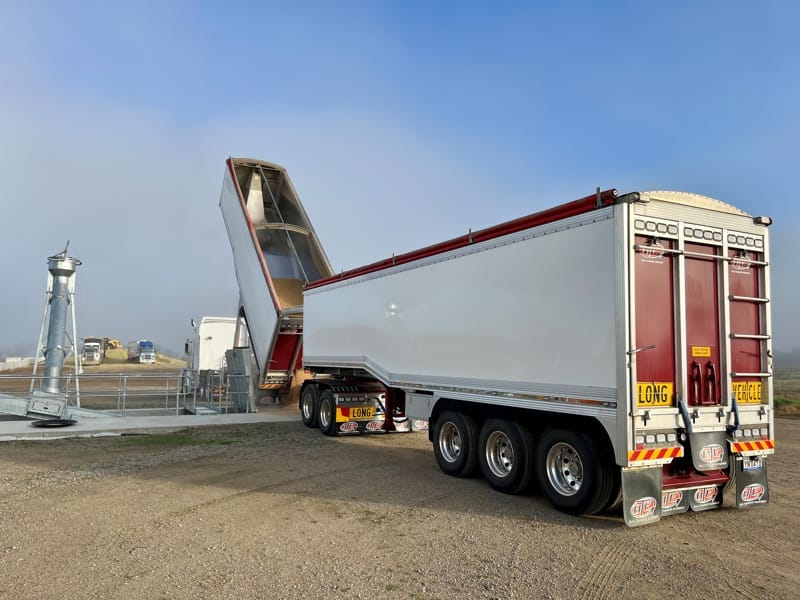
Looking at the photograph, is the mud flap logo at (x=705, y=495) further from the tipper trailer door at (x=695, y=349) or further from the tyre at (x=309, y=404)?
the tyre at (x=309, y=404)

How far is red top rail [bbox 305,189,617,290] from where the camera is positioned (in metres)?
6.47

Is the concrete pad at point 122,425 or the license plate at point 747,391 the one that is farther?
the concrete pad at point 122,425

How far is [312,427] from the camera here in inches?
556

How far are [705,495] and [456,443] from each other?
3.40 meters

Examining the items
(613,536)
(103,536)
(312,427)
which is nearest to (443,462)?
(613,536)

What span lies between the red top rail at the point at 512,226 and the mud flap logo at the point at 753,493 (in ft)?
11.9

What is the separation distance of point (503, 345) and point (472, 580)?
349 centimetres

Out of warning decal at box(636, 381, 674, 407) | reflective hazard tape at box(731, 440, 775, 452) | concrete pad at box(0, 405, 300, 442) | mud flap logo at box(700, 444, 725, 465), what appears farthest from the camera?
concrete pad at box(0, 405, 300, 442)

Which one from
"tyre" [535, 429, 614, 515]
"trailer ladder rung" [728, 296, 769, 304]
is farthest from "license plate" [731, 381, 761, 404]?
"tyre" [535, 429, 614, 515]

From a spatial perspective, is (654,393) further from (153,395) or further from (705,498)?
(153,395)

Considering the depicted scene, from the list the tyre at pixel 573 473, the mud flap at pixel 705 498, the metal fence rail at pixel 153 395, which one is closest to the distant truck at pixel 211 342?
the metal fence rail at pixel 153 395

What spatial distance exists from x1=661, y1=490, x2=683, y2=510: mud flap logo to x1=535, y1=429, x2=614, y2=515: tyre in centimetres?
53

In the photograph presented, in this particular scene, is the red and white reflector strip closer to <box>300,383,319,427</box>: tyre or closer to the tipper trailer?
the tipper trailer

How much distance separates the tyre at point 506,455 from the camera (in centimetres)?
736
